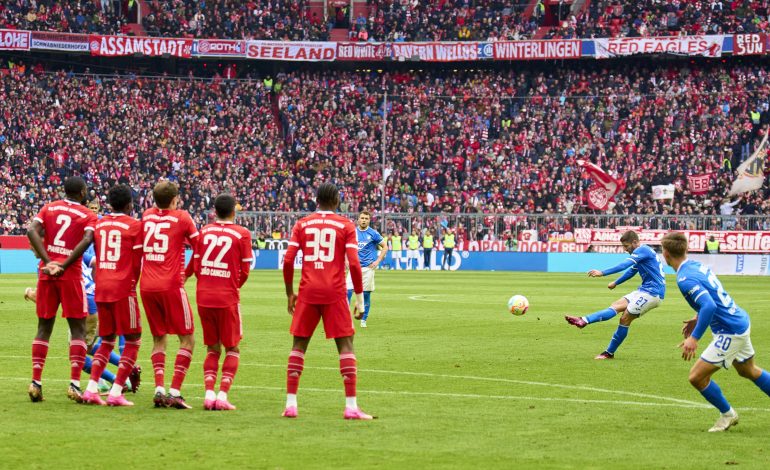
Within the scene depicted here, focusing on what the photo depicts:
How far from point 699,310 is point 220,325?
187 inches


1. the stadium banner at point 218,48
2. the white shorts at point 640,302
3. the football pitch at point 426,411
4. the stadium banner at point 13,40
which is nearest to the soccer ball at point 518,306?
the football pitch at point 426,411

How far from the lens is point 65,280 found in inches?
494

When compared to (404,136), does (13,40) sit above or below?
above

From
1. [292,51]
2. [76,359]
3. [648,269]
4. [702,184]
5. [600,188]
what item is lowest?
[600,188]

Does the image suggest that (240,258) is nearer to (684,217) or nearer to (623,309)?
(623,309)

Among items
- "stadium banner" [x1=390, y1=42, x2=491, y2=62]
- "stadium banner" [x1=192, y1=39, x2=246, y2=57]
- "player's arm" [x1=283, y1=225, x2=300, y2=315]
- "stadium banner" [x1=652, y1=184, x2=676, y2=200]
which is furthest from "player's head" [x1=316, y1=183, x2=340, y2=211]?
"stadium banner" [x1=192, y1=39, x2=246, y2=57]

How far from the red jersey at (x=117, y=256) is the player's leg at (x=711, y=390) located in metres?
5.79

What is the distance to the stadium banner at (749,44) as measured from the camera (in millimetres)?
61438

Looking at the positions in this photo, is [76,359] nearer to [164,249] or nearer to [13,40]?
[164,249]

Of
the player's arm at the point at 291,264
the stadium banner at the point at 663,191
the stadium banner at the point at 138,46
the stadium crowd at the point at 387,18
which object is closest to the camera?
the player's arm at the point at 291,264

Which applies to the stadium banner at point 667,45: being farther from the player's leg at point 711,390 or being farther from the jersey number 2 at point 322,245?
the jersey number 2 at point 322,245

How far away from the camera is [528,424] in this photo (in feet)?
37.7

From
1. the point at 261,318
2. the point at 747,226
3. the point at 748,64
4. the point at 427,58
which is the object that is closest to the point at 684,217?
the point at 747,226

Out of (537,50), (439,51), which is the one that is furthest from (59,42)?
(537,50)
